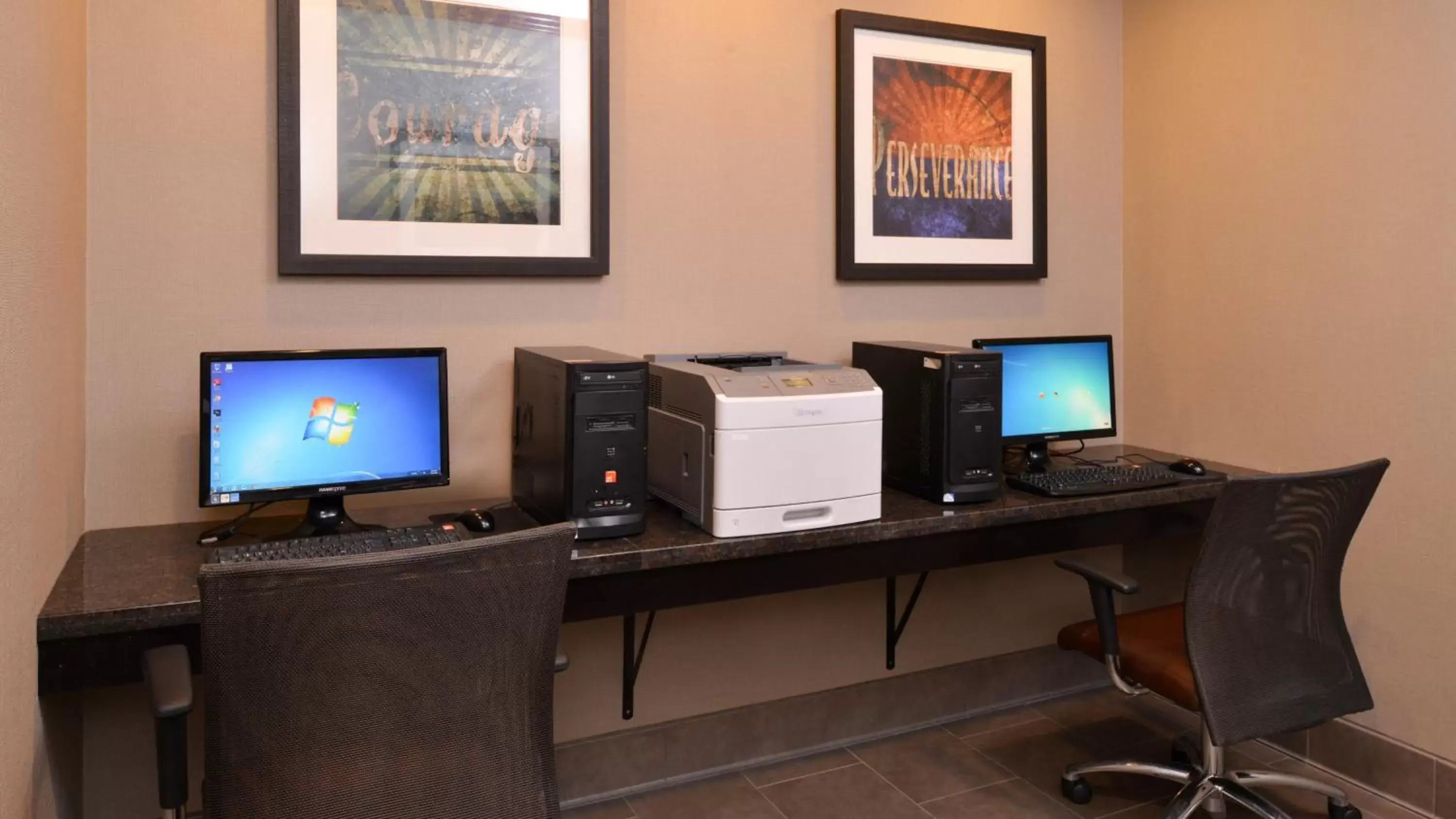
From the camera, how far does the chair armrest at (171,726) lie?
4.73 feet

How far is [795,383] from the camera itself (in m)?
2.23

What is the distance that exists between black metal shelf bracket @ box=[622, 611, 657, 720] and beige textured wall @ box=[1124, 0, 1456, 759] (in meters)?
1.84

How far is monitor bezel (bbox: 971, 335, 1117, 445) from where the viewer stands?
2.94 meters

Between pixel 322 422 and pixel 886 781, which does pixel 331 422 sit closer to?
pixel 322 422

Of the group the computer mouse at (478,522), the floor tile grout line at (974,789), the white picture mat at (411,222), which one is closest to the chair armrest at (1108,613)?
the floor tile grout line at (974,789)

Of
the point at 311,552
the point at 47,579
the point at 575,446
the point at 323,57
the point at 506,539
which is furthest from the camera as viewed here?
the point at 323,57

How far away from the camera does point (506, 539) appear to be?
143cm

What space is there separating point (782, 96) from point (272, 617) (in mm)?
2068

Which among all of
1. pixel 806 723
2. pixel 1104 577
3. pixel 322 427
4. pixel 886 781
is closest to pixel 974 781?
Result: pixel 886 781

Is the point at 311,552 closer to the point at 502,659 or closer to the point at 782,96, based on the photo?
the point at 502,659

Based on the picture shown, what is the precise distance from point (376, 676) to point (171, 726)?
0.34 meters

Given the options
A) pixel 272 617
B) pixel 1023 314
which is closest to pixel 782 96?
pixel 1023 314

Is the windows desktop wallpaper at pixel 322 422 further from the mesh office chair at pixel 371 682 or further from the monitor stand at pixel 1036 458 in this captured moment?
the monitor stand at pixel 1036 458

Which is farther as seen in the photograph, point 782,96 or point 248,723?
point 782,96
